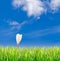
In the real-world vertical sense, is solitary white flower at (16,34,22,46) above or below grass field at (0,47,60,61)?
above

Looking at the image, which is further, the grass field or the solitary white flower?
the solitary white flower

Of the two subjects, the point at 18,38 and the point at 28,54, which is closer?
the point at 28,54

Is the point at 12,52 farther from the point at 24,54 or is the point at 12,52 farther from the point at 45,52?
the point at 45,52

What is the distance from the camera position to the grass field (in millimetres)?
7305

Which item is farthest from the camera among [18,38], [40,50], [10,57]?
[18,38]

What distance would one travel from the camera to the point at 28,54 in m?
7.45

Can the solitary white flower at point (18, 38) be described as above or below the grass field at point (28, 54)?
above

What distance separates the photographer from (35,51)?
767 cm

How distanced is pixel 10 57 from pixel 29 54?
48 centimetres

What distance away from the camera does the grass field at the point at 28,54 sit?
7.30 meters

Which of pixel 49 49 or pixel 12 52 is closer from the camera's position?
pixel 12 52

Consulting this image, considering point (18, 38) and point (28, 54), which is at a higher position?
point (18, 38)

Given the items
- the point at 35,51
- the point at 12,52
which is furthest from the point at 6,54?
the point at 35,51

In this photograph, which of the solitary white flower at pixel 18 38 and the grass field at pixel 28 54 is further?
the solitary white flower at pixel 18 38
